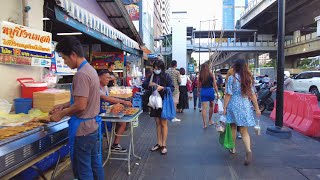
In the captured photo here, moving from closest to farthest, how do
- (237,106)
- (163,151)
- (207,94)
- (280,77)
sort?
(237,106) → (163,151) → (280,77) → (207,94)

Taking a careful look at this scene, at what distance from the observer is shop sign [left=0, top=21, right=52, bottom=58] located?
4.28 metres

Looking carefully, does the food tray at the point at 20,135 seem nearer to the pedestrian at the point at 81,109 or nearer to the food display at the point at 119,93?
the pedestrian at the point at 81,109

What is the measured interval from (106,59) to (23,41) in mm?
6426

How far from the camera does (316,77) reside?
21.2 meters

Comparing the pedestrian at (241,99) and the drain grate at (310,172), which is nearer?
the drain grate at (310,172)

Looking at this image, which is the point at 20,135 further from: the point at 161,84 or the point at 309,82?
the point at 309,82

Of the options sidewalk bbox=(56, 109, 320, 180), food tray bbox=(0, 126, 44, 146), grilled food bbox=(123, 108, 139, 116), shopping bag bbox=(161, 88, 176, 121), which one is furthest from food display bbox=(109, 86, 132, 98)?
food tray bbox=(0, 126, 44, 146)

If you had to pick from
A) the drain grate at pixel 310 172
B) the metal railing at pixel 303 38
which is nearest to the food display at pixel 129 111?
the drain grate at pixel 310 172

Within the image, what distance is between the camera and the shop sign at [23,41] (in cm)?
428

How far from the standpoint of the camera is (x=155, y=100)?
574 centimetres

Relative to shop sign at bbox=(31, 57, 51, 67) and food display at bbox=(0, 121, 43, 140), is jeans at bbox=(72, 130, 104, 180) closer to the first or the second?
food display at bbox=(0, 121, 43, 140)

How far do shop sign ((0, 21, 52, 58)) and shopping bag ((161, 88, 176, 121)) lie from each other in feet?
7.45

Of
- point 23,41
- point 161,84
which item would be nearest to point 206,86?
point 161,84

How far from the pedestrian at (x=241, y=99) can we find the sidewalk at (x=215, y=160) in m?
0.50
